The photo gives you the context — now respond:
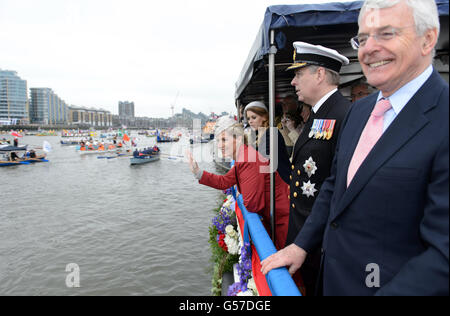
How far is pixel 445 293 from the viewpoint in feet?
3.25

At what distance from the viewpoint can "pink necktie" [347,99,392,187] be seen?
1380 millimetres

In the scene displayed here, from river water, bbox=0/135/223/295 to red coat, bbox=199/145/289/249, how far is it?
380 cm

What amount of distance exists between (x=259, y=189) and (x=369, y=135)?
1886 mm

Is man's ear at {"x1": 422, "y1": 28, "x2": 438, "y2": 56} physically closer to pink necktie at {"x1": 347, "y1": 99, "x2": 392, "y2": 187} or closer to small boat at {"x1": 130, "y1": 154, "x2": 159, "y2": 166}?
pink necktie at {"x1": 347, "y1": 99, "x2": 392, "y2": 187}

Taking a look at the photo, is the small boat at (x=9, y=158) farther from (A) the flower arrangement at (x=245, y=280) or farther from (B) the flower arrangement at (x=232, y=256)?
(A) the flower arrangement at (x=245, y=280)

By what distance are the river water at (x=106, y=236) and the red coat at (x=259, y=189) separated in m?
3.80

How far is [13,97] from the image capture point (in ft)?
533

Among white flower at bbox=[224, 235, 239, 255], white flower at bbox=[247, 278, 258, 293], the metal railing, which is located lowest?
white flower at bbox=[224, 235, 239, 255]

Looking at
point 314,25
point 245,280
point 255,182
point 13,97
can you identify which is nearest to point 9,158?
point 245,280

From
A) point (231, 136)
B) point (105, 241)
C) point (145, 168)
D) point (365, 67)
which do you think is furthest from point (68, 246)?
point (145, 168)

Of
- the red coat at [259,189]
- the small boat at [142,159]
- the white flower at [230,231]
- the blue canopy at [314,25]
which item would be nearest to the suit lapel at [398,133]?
the blue canopy at [314,25]

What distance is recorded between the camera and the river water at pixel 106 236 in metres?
9.20

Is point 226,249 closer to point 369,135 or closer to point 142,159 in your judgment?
point 369,135

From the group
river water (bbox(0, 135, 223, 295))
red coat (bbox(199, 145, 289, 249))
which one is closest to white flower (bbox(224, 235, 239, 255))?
red coat (bbox(199, 145, 289, 249))
